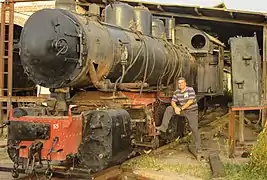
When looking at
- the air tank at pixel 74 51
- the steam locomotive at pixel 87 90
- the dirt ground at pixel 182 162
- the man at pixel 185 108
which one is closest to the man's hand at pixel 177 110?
the man at pixel 185 108

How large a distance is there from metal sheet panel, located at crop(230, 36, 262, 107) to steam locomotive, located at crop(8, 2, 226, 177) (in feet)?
4.72

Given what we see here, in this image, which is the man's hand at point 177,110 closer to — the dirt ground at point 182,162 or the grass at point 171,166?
the dirt ground at point 182,162

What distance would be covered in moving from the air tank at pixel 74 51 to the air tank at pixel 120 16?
0.80 meters

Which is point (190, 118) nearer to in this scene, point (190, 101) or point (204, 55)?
point (190, 101)

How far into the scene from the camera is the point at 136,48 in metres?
6.38

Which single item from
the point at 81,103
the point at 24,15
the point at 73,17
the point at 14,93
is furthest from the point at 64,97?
the point at 14,93

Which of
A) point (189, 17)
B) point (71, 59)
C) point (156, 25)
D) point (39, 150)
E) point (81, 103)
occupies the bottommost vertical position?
point (39, 150)

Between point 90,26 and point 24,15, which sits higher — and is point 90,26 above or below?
below

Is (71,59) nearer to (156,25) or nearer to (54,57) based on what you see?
(54,57)

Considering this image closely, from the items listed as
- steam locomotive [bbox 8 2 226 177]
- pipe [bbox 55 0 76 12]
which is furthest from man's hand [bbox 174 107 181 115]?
pipe [bbox 55 0 76 12]

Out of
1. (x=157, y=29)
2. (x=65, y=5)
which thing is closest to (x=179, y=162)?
(x=157, y=29)

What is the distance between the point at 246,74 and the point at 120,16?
2.59 metres

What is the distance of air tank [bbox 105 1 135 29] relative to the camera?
23.5 ft

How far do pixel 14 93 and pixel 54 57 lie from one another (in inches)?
368
